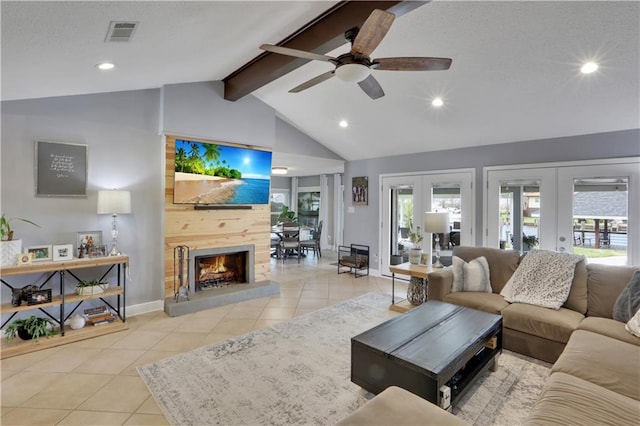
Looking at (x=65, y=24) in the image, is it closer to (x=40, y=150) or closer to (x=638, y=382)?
(x=40, y=150)

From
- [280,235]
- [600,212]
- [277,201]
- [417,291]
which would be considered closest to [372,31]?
[417,291]

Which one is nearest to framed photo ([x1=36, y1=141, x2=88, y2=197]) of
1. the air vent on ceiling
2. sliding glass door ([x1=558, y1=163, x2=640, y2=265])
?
the air vent on ceiling

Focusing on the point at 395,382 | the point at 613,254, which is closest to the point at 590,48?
the point at 613,254

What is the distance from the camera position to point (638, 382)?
1790mm

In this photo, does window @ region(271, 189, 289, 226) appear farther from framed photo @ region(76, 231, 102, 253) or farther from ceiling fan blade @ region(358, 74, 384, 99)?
ceiling fan blade @ region(358, 74, 384, 99)

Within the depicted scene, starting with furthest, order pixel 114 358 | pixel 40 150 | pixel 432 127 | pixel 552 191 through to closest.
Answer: pixel 432 127 < pixel 552 191 < pixel 40 150 < pixel 114 358

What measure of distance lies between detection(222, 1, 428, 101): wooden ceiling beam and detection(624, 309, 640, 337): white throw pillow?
9.72 feet

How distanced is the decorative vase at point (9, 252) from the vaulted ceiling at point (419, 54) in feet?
4.64

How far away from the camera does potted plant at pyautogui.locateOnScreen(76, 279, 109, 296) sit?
3398 mm

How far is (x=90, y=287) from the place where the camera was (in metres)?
3.43

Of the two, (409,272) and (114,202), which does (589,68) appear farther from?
(114,202)

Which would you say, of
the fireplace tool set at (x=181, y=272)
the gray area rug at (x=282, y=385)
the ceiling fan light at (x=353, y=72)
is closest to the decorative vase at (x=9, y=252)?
the fireplace tool set at (x=181, y=272)

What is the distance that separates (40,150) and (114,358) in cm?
233

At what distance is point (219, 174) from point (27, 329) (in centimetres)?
266
